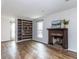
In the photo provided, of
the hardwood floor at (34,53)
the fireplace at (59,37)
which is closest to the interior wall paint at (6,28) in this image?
the hardwood floor at (34,53)

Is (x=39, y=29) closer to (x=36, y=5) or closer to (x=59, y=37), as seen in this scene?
(x=59, y=37)

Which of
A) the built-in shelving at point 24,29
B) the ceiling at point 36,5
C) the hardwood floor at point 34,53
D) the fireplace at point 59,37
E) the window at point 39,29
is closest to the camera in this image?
the hardwood floor at point 34,53

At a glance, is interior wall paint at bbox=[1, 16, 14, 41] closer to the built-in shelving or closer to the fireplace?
the built-in shelving

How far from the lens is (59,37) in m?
5.82

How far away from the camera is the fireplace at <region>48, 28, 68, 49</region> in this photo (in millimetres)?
5066

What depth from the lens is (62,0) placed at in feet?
12.5

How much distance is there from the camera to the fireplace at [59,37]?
507 cm

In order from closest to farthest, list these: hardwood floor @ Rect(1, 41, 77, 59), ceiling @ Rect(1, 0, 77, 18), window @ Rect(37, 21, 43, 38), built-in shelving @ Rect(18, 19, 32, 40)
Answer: hardwood floor @ Rect(1, 41, 77, 59) < ceiling @ Rect(1, 0, 77, 18) < window @ Rect(37, 21, 43, 38) < built-in shelving @ Rect(18, 19, 32, 40)

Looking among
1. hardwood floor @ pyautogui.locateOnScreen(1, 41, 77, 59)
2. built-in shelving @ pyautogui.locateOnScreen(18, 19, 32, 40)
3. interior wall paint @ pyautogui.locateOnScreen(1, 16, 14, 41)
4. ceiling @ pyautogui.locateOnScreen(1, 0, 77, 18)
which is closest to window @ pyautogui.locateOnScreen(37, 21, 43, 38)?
built-in shelving @ pyautogui.locateOnScreen(18, 19, 32, 40)

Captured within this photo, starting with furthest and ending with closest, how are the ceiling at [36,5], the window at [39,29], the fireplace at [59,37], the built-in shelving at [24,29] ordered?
the built-in shelving at [24,29] < the window at [39,29] < the fireplace at [59,37] < the ceiling at [36,5]

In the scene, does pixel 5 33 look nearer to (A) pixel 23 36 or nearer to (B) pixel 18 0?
(A) pixel 23 36

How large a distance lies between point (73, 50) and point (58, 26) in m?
1.67

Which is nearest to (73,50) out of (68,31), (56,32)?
(68,31)

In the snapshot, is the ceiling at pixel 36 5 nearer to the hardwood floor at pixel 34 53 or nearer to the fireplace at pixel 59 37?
the fireplace at pixel 59 37
